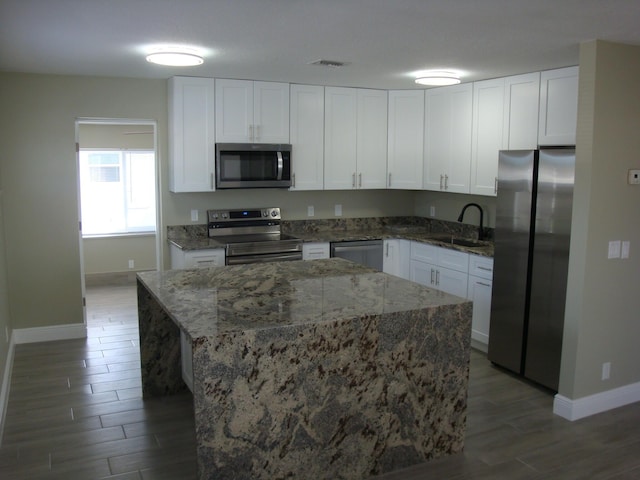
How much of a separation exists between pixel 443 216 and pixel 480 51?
275 cm

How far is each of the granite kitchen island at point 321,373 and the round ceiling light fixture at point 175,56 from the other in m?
1.64

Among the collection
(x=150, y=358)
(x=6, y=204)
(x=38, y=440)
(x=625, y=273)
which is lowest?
(x=38, y=440)

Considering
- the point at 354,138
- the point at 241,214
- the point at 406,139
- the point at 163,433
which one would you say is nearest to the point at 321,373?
the point at 163,433

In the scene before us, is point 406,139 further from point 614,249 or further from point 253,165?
point 614,249

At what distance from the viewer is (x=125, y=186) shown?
27.8 ft

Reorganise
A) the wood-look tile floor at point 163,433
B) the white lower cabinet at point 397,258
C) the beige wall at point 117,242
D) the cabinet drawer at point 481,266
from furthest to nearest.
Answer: the beige wall at point 117,242, the white lower cabinet at point 397,258, the cabinet drawer at point 481,266, the wood-look tile floor at point 163,433

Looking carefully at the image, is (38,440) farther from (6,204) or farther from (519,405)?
(519,405)

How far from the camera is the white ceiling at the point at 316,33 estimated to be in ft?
9.45

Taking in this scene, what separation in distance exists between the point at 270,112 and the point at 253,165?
55 centimetres

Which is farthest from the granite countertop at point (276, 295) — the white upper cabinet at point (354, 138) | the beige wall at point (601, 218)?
the white upper cabinet at point (354, 138)

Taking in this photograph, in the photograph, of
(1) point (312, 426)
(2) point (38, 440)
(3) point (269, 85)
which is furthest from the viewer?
(3) point (269, 85)

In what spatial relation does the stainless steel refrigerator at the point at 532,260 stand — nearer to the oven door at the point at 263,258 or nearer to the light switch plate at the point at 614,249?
the light switch plate at the point at 614,249

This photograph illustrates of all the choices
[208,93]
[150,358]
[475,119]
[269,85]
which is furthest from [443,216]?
[150,358]

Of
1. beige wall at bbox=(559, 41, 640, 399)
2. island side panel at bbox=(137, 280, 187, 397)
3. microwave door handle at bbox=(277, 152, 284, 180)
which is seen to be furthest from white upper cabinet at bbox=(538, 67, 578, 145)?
island side panel at bbox=(137, 280, 187, 397)
